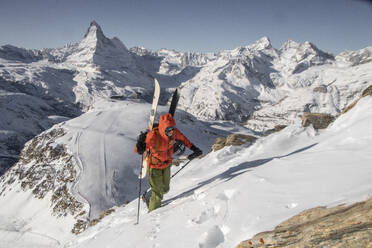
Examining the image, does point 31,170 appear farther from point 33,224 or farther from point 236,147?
point 236,147

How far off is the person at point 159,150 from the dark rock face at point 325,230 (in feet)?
16.5

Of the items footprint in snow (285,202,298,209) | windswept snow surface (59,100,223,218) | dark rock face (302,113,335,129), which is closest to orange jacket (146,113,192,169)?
footprint in snow (285,202,298,209)

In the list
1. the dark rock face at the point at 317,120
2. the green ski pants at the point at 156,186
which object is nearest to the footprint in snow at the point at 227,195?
the green ski pants at the point at 156,186

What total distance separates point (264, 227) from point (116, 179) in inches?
1762

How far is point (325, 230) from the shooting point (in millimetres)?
4039

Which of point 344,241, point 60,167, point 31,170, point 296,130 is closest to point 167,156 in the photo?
point 344,241

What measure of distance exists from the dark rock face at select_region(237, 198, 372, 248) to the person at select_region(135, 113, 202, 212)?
5.02m

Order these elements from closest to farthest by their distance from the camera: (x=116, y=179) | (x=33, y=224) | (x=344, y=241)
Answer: (x=344, y=241), (x=33, y=224), (x=116, y=179)

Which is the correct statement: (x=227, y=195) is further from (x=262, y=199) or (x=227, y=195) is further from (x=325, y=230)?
(x=325, y=230)

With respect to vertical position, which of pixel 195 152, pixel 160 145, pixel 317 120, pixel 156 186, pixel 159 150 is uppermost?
pixel 317 120

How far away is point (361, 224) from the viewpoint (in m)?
3.74

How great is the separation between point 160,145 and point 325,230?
6239 millimetres

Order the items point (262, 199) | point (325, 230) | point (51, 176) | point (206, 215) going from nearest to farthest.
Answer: point (325, 230)
point (262, 199)
point (206, 215)
point (51, 176)

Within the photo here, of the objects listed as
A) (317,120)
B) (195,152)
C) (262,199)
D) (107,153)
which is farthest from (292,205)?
(107,153)
